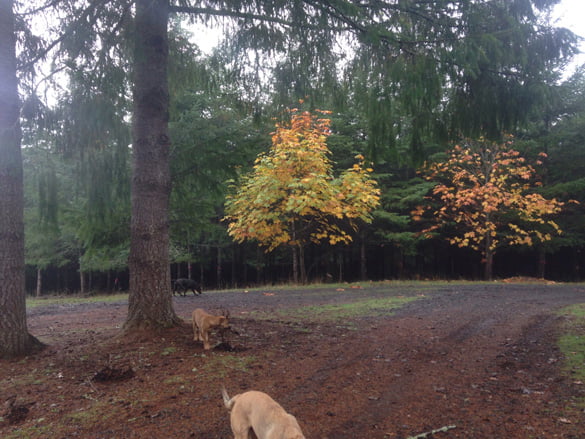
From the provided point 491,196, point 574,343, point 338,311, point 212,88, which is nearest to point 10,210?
point 212,88

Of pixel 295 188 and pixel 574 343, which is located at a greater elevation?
pixel 295 188

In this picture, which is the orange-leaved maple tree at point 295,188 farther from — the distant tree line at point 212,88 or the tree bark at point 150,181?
the tree bark at point 150,181

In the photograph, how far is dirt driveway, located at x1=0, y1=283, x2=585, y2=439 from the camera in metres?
3.23

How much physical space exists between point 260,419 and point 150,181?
4190 millimetres

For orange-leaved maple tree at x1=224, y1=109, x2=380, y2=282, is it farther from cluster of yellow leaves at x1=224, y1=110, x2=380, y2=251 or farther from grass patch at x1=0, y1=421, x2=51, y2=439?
grass patch at x1=0, y1=421, x2=51, y2=439

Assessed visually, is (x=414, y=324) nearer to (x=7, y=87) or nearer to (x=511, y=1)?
(x=511, y=1)

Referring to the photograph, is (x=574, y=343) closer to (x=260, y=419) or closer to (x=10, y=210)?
(x=260, y=419)

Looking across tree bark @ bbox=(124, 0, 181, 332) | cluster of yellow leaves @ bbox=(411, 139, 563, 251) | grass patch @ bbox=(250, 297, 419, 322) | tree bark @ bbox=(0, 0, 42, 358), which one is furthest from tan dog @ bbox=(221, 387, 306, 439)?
cluster of yellow leaves @ bbox=(411, 139, 563, 251)

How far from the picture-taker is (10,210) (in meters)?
5.27

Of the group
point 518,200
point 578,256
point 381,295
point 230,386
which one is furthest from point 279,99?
point 578,256

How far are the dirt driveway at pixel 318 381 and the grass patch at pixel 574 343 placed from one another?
173 millimetres

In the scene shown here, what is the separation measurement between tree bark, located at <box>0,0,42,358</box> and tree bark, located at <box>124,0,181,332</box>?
1364mm

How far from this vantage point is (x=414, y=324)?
7270 millimetres

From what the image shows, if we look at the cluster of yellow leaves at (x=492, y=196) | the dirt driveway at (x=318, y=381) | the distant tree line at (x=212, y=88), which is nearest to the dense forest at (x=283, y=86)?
the distant tree line at (x=212, y=88)
